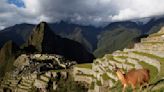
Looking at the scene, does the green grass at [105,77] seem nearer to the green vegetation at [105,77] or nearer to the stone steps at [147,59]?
the green vegetation at [105,77]

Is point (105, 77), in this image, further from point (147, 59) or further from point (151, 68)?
point (151, 68)

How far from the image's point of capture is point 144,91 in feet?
86.8

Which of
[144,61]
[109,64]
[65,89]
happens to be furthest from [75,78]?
[144,61]

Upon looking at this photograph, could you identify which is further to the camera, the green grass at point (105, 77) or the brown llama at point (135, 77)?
the green grass at point (105, 77)

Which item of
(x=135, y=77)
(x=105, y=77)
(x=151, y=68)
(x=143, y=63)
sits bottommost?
(x=135, y=77)

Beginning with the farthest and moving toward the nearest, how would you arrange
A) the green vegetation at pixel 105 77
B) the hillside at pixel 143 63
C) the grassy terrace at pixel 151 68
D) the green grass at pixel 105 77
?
the green grass at pixel 105 77 → the green vegetation at pixel 105 77 → the grassy terrace at pixel 151 68 → the hillside at pixel 143 63

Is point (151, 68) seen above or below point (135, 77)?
above

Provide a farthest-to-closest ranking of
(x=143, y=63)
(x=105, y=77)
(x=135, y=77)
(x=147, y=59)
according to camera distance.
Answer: (x=105, y=77)
(x=147, y=59)
(x=143, y=63)
(x=135, y=77)

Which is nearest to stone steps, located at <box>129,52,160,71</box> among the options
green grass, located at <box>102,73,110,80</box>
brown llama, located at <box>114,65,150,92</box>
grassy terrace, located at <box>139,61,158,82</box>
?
grassy terrace, located at <box>139,61,158,82</box>

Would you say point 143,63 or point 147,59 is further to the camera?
point 147,59

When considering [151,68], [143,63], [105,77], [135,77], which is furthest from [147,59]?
[135,77]

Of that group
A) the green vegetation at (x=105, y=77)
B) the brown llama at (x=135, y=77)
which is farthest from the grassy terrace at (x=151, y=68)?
the green vegetation at (x=105, y=77)

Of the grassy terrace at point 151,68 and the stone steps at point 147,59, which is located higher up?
the stone steps at point 147,59

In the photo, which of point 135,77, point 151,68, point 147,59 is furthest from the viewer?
point 147,59
